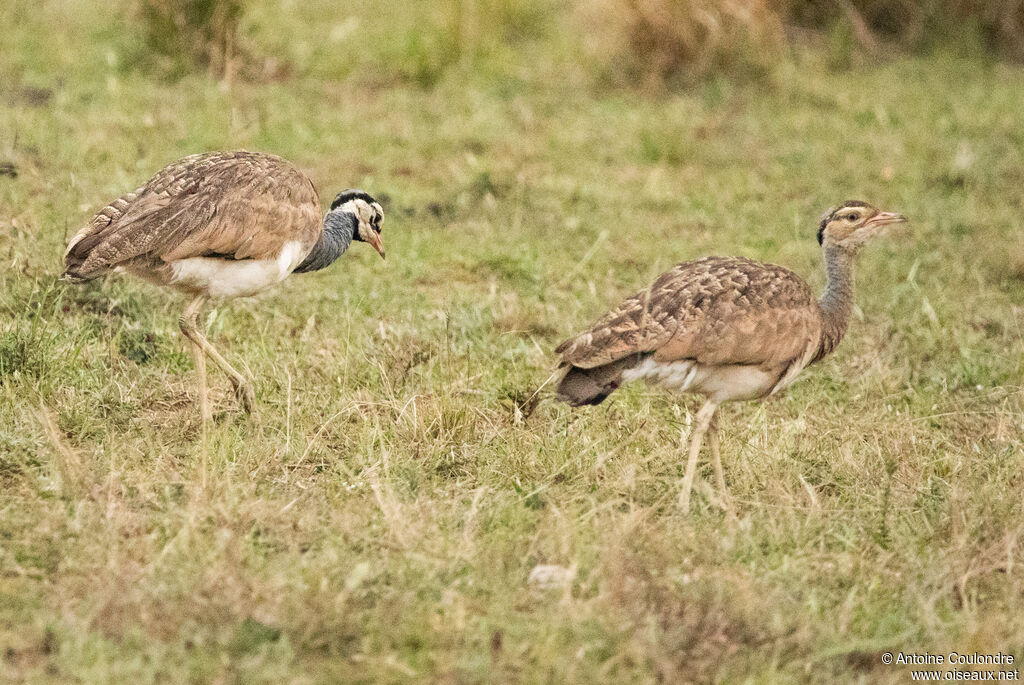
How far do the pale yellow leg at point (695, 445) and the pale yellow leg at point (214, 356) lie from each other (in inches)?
69.4

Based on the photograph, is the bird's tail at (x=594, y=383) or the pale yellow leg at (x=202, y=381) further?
the pale yellow leg at (x=202, y=381)

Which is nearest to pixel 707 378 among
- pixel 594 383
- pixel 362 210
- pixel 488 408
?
pixel 594 383

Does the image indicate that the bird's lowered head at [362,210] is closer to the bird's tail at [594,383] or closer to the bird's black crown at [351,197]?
the bird's black crown at [351,197]

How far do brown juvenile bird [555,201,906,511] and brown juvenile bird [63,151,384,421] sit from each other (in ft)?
4.67

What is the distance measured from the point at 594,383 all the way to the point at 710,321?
0.48 metres

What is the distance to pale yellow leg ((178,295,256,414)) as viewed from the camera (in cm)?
558

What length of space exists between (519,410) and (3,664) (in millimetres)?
2452

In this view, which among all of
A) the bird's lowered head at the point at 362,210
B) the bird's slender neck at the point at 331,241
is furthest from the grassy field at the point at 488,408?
the bird's lowered head at the point at 362,210

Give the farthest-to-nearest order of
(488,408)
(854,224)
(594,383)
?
(488,408), (854,224), (594,383)

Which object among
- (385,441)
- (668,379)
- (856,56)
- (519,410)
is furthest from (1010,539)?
(856,56)

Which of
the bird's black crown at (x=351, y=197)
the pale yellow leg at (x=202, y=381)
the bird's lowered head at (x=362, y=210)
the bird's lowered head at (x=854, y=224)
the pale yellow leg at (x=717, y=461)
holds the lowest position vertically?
the pale yellow leg at (x=717, y=461)

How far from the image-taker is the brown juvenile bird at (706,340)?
4992 millimetres

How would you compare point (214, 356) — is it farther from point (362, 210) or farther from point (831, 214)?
point (831, 214)

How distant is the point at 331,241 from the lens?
636 centimetres
